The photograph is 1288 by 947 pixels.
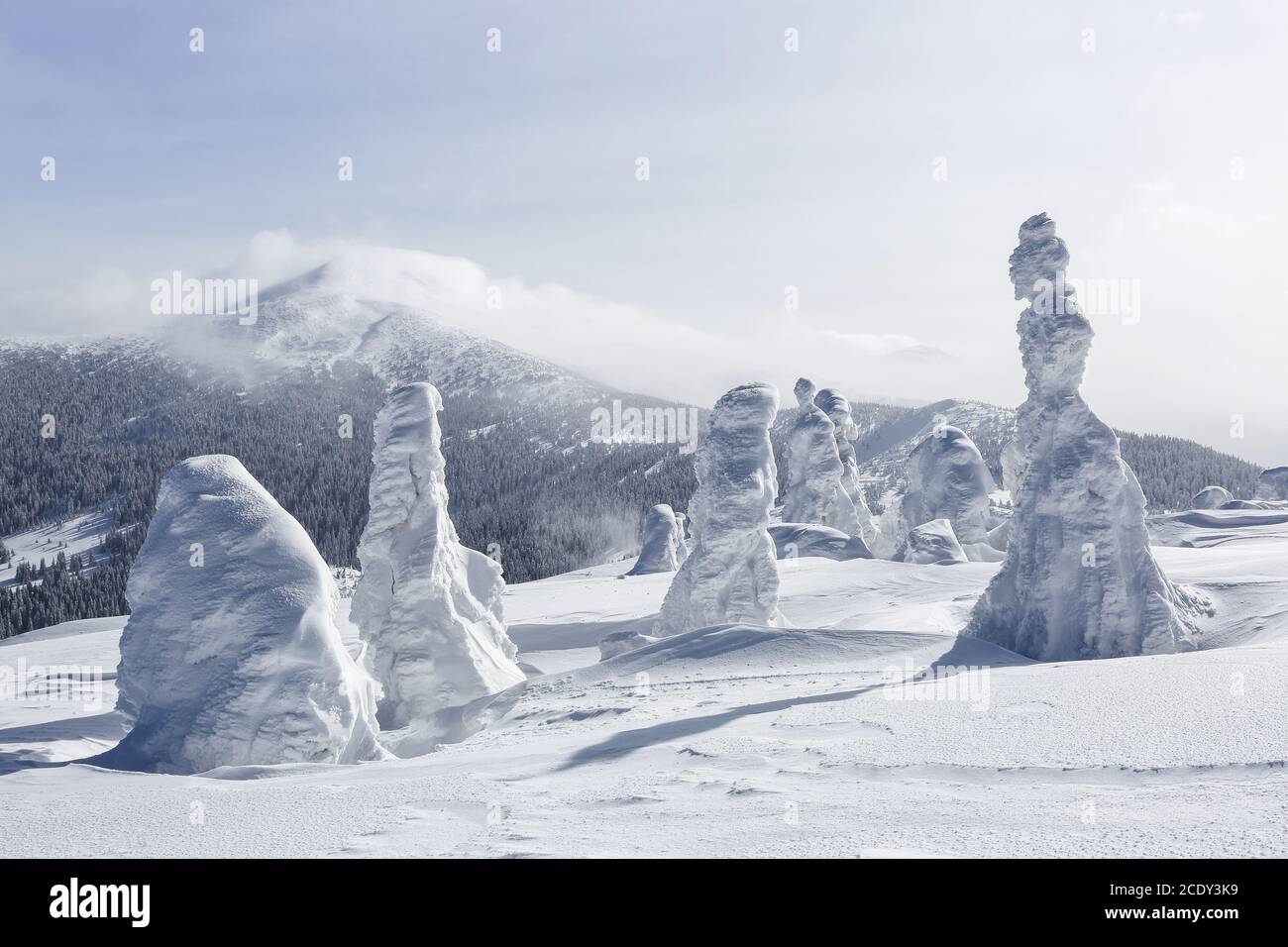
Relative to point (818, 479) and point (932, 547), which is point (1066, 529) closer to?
point (932, 547)

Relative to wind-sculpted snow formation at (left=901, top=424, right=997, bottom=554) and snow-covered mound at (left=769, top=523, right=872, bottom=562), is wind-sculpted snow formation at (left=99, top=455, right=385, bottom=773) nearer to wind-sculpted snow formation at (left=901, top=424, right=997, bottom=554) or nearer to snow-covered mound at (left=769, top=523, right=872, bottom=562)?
snow-covered mound at (left=769, top=523, right=872, bottom=562)

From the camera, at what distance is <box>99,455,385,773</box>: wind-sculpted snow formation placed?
35.2ft

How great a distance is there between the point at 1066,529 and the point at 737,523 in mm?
8452

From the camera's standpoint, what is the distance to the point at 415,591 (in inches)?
775

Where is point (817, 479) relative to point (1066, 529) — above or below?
below

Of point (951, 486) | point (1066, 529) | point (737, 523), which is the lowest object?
point (951, 486)

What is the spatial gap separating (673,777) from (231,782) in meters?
4.63

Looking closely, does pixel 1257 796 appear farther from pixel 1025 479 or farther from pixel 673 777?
pixel 1025 479

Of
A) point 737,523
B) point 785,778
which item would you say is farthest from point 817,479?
point 785,778

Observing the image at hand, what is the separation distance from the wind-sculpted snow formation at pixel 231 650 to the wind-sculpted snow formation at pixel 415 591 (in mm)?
7238

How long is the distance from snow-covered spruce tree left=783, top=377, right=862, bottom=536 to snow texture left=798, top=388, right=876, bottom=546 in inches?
65.0

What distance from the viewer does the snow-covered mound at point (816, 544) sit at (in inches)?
1643

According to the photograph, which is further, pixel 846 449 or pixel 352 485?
pixel 352 485
